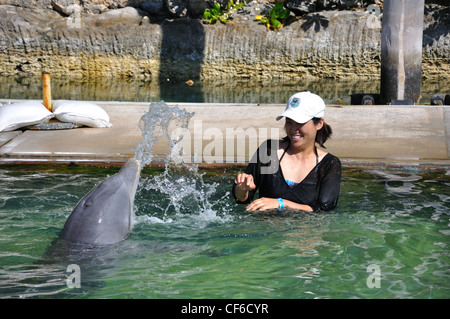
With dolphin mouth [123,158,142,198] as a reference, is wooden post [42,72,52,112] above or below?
above

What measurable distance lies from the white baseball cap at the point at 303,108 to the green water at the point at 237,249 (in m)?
0.82

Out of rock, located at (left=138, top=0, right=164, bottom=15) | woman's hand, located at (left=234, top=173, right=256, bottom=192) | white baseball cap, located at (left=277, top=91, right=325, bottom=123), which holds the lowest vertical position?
woman's hand, located at (left=234, top=173, right=256, bottom=192)

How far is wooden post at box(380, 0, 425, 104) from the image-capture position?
9008 millimetres

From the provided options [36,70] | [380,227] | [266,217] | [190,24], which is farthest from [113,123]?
[36,70]

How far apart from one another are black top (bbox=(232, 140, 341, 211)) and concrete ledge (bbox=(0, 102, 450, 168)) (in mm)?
1995

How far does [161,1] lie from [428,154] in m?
10.4

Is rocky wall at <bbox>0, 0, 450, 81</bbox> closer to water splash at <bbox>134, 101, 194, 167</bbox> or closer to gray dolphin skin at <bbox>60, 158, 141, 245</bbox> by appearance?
water splash at <bbox>134, 101, 194, 167</bbox>

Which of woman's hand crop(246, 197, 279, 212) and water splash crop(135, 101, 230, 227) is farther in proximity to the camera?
water splash crop(135, 101, 230, 227)

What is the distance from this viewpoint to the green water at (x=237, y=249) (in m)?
3.83

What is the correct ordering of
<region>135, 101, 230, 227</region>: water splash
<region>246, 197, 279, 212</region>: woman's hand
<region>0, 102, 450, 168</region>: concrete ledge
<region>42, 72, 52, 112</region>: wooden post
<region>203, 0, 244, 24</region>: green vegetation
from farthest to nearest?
<region>203, 0, 244, 24</region>: green vegetation → <region>42, 72, 52, 112</region>: wooden post → <region>0, 102, 450, 168</region>: concrete ledge → <region>135, 101, 230, 227</region>: water splash → <region>246, 197, 279, 212</region>: woman's hand

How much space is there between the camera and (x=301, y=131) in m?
4.44
